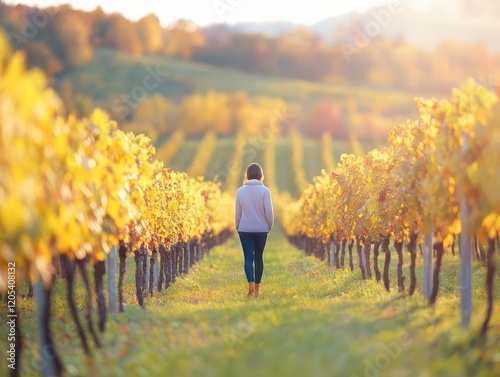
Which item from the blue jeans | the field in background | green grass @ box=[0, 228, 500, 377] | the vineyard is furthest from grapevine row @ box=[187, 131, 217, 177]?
green grass @ box=[0, 228, 500, 377]

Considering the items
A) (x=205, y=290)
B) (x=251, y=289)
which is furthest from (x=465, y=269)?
(x=205, y=290)

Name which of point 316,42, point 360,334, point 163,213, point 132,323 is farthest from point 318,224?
point 316,42

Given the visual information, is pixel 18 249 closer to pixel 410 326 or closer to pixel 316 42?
pixel 410 326

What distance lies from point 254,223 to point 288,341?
21.9ft

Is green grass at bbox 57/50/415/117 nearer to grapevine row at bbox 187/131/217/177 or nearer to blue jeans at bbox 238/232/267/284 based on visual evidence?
grapevine row at bbox 187/131/217/177

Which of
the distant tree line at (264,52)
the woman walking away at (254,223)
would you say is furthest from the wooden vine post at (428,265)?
the distant tree line at (264,52)

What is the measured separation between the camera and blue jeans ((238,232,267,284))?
1361cm

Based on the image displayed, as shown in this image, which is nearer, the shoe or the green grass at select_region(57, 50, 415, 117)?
the shoe

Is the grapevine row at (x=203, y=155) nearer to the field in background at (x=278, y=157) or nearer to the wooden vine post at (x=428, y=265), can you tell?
the field in background at (x=278, y=157)

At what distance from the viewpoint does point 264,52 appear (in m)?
138

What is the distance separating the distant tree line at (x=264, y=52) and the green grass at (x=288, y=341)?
3136 inches

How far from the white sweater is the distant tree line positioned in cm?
7572

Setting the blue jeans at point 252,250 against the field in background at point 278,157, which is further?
the field in background at point 278,157

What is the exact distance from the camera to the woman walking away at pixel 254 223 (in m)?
13.6
